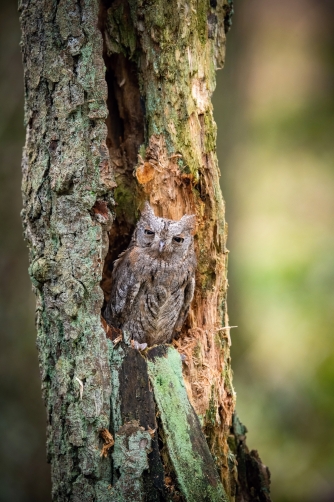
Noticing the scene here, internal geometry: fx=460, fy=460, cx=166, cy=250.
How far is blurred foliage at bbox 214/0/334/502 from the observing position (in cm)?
425

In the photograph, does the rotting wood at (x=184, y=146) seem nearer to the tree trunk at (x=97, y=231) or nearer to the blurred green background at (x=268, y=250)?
the tree trunk at (x=97, y=231)

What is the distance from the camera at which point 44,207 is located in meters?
1.96

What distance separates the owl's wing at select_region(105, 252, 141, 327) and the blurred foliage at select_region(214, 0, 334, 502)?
2089 millimetres

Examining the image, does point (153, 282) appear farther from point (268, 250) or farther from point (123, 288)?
point (268, 250)

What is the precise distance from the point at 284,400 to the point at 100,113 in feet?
11.6

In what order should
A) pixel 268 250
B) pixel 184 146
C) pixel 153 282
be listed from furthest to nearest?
pixel 268 250 → pixel 153 282 → pixel 184 146

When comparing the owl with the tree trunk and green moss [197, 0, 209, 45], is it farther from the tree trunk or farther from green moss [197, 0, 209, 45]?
green moss [197, 0, 209, 45]

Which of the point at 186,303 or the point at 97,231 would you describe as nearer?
the point at 97,231

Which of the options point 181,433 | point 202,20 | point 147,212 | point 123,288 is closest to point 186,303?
point 123,288

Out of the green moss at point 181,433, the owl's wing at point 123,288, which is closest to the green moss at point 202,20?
the owl's wing at point 123,288

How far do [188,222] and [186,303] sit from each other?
44cm

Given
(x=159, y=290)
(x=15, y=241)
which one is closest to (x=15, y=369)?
(x=15, y=241)

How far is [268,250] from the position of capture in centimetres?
536

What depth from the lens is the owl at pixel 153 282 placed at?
2383 millimetres
